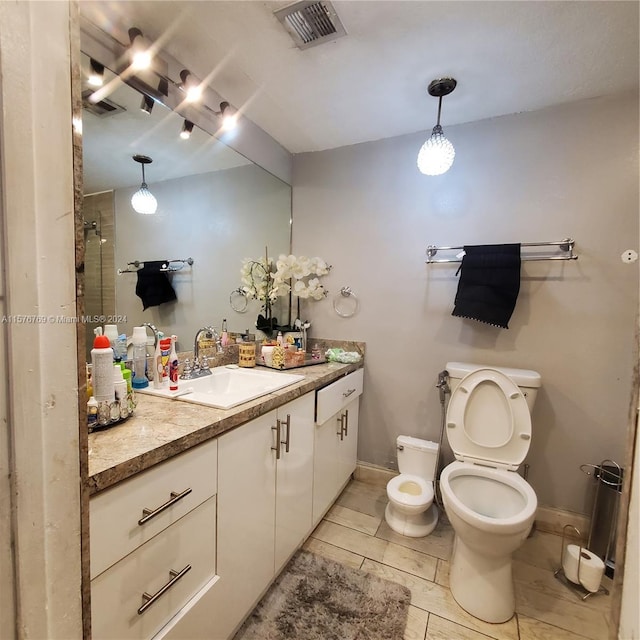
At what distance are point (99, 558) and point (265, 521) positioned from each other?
68 centimetres

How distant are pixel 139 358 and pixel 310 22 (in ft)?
4.81

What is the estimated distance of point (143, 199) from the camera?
1.45 metres

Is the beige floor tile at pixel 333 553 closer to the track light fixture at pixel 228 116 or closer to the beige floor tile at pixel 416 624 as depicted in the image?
the beige floor tile at pixel 416 624

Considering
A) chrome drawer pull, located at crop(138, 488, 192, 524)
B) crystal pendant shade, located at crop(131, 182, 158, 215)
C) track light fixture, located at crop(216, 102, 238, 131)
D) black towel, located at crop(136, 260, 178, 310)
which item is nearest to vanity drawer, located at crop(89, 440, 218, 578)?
chrome drawer pull, located at crop(138, 488, 192, 524)

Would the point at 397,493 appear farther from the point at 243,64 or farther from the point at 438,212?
the point at 243,64

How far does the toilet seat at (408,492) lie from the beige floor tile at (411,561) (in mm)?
221

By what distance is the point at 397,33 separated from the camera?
1257 mm

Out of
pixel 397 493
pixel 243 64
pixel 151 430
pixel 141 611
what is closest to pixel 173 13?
pixel 243 64

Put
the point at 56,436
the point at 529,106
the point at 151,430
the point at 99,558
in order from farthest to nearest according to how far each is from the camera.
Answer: the point at 529,106
the point at 151,430
the point at 99,558
the point at 56,436

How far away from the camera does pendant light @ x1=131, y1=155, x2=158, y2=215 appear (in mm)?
1404

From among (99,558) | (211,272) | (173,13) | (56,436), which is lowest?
(99,558)

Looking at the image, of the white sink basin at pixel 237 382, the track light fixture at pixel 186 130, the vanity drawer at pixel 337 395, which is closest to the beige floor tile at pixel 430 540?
the vanity drawer at pixel 337 395

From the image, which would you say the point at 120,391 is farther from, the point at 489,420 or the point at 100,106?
the point at 489,420

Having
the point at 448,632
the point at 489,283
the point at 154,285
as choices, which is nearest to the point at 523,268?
the point at 489,283
